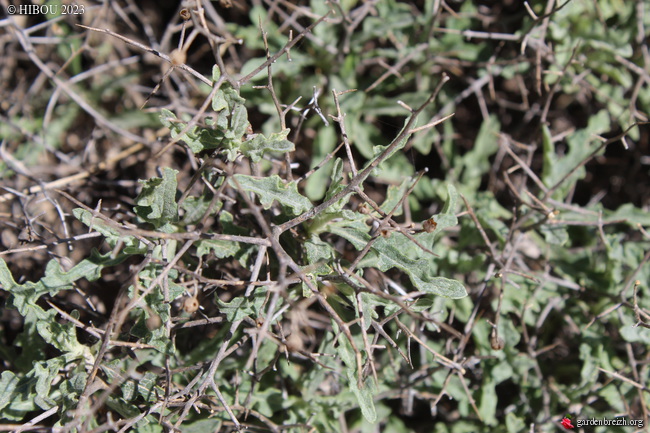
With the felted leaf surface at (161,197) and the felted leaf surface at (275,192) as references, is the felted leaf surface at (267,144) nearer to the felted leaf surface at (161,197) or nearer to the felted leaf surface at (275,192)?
the felted leaf surface at (275,192)

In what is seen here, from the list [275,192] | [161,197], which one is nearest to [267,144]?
[275,192]

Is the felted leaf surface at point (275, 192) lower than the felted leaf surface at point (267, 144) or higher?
lower

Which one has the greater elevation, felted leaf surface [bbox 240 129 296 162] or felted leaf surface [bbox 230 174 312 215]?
felted leaf surface [bbox 240 129 296 162]

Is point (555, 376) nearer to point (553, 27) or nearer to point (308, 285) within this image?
point (308, 285)

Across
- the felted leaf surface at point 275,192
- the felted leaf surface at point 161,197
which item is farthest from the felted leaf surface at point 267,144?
the felted leaf surface at point 161,197

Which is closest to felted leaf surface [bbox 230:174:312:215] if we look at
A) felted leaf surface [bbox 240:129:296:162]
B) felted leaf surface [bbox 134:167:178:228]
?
felted leaf surface [bbox 240:129:296:162]

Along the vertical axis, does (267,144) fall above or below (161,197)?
above

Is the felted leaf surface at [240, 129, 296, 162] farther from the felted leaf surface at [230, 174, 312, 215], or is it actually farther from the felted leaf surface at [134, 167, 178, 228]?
the felted leaf surface at [134, 167, 178, 228]

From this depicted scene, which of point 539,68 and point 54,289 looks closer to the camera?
point 54,289

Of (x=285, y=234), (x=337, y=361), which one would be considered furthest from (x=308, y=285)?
(x=337, y=361)

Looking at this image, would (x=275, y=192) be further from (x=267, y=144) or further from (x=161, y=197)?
(x=161, y=197)

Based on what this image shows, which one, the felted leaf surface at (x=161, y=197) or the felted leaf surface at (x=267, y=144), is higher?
the felted leaf surface at (x=267, y=144)
